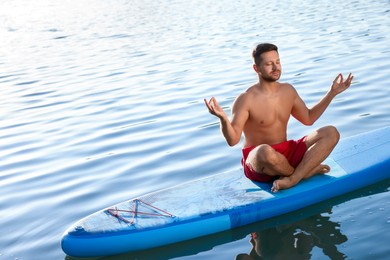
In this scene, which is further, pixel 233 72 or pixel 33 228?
pixel 233 72

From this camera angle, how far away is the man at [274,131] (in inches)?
201

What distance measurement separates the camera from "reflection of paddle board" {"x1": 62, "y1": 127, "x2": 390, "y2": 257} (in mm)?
4688

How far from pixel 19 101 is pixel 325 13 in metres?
9.03

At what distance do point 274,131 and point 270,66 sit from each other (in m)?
0.51

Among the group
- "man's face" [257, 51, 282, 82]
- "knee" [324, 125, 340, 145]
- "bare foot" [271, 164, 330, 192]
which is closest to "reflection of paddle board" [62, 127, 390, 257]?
"bare foot" [271, 164, 330, 192]

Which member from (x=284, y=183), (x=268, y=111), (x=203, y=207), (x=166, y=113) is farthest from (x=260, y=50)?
(x=166, y=113)

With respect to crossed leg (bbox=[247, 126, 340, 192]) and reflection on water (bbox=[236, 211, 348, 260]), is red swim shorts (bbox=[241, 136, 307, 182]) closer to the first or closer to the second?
crossed leg (bbox=[247, 126, 340, 192])

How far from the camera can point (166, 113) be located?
8.73 meters

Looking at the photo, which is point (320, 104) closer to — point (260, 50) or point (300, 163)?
point (300, 163)

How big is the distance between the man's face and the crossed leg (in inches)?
21.2

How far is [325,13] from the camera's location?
17.2m

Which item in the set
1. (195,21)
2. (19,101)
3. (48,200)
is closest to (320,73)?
(19,101)

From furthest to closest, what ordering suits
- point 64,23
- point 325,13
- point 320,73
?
point 64,23 → point 325,13 → point 320,73

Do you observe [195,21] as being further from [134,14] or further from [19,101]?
[19,101]
